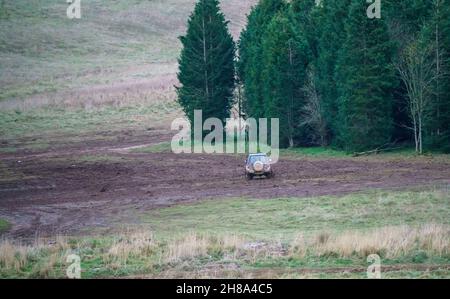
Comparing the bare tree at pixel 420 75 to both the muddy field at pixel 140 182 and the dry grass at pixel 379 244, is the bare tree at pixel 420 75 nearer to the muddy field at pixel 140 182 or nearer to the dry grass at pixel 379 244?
the muddy field at pixel 140 182

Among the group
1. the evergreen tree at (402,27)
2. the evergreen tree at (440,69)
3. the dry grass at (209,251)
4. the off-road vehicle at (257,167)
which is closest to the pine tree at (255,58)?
the evergreen tree at (402,27)

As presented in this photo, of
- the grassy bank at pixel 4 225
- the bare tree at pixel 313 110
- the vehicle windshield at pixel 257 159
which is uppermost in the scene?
the bare tree at pixel 313 110

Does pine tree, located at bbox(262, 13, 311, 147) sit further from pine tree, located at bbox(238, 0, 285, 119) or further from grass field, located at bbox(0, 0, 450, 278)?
pine tree, located at bbox(238, 0, 285, 119)

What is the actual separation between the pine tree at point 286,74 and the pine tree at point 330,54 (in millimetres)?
1863

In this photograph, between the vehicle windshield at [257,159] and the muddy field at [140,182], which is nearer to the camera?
the muddy field at [140,182]

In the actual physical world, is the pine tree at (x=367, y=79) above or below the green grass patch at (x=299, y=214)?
above

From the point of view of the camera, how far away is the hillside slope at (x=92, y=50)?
9638 cm

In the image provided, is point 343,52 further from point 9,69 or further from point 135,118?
point 9,69

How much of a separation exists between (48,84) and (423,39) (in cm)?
6658

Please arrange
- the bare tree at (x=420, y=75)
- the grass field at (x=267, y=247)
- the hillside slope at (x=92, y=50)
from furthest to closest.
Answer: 1. the hillside slope at (x=92, y=50)
2. the bare tree at (x=420, y=75)
3. the grass field at (x=267, y=247)

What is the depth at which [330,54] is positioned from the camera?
54781 mm

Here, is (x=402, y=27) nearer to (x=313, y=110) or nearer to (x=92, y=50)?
(x=313, y=110)

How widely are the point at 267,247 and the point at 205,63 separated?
45.2 metres

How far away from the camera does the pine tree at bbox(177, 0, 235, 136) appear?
215 feet
